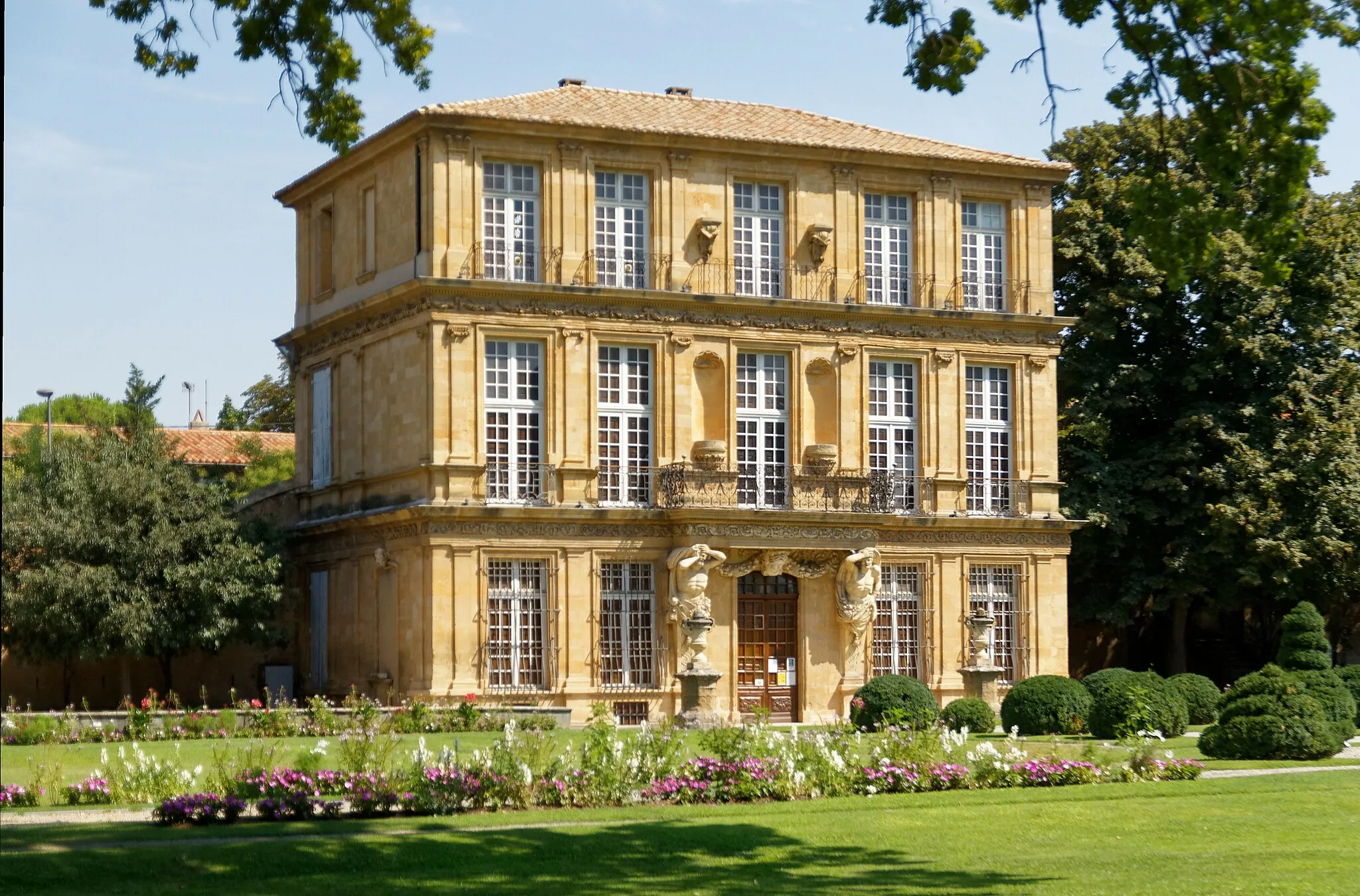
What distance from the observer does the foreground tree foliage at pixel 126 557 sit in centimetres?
3541

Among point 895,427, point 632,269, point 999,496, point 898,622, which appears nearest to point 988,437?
point 999,496

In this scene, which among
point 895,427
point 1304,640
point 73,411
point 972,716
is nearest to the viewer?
point 1304,640

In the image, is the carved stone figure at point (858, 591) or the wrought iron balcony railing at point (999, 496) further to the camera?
the wrought iron balcony railing at point (999, 496)

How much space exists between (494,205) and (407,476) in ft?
18.1

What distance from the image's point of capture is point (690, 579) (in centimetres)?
3675

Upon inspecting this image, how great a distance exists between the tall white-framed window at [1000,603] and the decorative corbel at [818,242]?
284 inches

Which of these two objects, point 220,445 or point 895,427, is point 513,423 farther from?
point 220,445

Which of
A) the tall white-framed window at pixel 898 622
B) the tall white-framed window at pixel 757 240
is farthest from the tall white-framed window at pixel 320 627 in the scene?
the tall white-framed window at pixel 898 622

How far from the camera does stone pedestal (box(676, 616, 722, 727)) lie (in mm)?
33500

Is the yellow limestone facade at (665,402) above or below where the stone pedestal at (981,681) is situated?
above

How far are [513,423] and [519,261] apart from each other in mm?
3166

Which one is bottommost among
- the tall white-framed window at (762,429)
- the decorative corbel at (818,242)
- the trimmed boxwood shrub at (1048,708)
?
the trimmed boxwood shrub at (1048,708)

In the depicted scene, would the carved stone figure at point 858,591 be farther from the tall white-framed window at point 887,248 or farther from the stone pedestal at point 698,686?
the tall white-framed window at point 887,248

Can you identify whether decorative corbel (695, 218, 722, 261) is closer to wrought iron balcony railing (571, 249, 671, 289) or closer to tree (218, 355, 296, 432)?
wrought iron balcony railing (571, 249, 671, 289)
